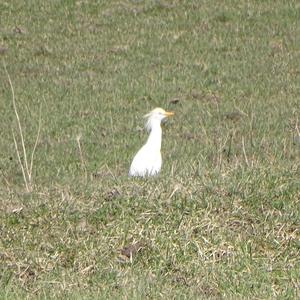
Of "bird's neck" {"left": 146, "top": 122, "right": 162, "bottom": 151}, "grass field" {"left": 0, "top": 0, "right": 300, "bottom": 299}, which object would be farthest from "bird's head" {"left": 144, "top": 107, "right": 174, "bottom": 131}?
"grass field" {"left": 0, "top": 0, "right": 300, "bottom": 299}

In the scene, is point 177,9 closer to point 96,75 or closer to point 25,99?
point 96,75

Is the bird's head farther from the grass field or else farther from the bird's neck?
the grass field

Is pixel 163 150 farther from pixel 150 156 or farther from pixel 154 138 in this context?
pixel 150 156

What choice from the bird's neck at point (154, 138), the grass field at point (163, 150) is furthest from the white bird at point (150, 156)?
the grass field at point (163, 150)

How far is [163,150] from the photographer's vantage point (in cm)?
1402

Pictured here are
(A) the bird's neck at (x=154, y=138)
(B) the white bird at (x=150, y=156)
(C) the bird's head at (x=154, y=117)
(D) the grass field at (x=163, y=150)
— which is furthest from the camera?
(C) the bird's head at (x=154, y=117)

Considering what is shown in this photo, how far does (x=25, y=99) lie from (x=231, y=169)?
9.66 m

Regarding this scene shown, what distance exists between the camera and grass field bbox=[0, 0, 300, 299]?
6230 millimetres

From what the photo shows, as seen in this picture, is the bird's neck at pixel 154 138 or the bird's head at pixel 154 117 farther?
the bird's head at pixel 154 117

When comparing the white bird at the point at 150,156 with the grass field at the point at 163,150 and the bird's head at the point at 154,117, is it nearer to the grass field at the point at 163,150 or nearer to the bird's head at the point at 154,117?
the bird's head at the point at 154,117

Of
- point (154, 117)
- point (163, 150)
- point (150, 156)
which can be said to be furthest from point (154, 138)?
point (163, 150)

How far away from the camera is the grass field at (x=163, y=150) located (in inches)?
245

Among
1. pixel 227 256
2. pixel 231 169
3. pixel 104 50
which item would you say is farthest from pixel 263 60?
pixel 227 256

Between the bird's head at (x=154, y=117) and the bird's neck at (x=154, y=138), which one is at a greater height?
the bird's neck at (x=154, y=138)
